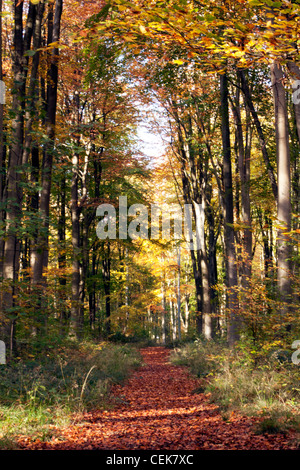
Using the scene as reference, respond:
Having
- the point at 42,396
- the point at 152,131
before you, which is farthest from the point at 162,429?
the point at 152,131

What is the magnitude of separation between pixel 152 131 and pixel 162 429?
14.2 m

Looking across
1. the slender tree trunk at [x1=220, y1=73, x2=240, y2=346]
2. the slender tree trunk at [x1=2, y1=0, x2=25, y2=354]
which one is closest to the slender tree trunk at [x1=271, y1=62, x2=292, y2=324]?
the slender tree trunk at [x1=220, y1=73, x2=240, y2=346]

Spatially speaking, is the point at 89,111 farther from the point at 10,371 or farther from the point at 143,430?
the point at 143,430

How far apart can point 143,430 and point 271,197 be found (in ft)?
36.8

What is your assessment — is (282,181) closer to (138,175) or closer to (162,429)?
(162,429)

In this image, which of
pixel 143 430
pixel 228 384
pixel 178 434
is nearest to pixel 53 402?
pixel 143 430

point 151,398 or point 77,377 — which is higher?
point 77,377

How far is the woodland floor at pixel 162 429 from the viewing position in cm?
460

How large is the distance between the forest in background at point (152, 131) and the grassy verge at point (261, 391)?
49cm

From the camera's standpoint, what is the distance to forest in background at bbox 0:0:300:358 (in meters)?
4.94

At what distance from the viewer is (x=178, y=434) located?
A: 520 centimetres
